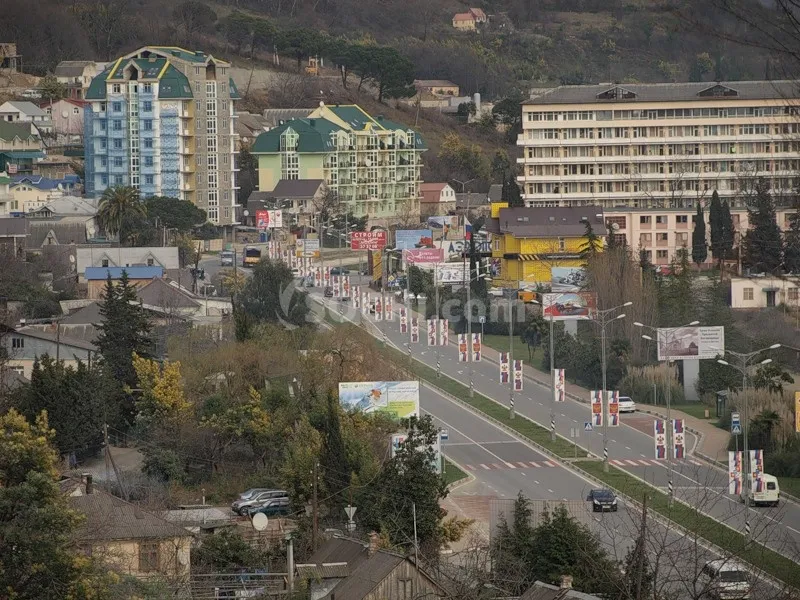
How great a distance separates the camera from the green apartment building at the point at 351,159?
12850cm

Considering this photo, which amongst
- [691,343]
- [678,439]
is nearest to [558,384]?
[691,343]

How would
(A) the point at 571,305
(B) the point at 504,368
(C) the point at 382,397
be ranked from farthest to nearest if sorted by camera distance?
1. (A) the point at 571,305
2. (B) the point at 504,368
3. (C) the point at 382,397

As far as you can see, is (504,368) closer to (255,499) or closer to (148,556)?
(255,499)

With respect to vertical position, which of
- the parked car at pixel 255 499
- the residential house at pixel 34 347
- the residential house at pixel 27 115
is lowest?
the parked car at pixel 255 499

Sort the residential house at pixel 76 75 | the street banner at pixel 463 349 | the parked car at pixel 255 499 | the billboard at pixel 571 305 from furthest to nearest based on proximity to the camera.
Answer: the residential house at pixel 76 75, the billboard at pixel 571 305, the street banner at pixel 463 349, the parked car at pixel 255 499

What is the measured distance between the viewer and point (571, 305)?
7256cm

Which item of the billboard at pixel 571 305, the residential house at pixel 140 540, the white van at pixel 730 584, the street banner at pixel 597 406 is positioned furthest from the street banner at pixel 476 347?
the white van at pixel 730 584

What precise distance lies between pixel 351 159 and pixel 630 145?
82.6 ft

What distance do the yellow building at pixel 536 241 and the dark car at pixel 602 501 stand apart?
44583mm

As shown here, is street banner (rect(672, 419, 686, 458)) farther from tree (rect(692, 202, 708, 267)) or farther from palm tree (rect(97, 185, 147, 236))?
palm tree (rect(97, 185, 147, 236))

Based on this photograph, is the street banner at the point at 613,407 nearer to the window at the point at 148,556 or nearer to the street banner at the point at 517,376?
the street banner at the point at 517,376

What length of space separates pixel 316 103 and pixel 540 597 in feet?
426

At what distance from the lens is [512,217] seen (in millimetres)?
95125

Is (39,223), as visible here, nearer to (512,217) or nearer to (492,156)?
(512,217)
